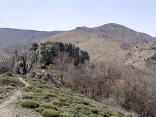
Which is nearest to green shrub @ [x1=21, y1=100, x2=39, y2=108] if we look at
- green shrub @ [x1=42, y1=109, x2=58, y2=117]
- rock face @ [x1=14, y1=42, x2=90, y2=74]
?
green shrub @ [x1=42, y1=109, x2=58, y2=117]

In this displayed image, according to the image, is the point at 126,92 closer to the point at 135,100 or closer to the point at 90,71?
the point at 135,100

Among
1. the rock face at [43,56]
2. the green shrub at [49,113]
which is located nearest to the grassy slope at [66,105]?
the green shrub at [49,113]

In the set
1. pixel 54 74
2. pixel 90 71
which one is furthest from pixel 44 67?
pixel 90 71

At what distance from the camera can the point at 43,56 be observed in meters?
104

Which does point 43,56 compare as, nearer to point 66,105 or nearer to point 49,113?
point 66,105

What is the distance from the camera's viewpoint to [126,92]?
230 feet

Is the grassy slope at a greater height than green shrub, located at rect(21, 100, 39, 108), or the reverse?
green shrub, located at rect(21, 100, 39, 108)

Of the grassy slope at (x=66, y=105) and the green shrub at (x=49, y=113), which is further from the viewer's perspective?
the grassy slope at (x=66, y=105)

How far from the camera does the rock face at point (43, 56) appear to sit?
84.9 m

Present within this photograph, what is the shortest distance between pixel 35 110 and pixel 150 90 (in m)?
51.0

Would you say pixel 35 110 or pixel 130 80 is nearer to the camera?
pixel 35 110

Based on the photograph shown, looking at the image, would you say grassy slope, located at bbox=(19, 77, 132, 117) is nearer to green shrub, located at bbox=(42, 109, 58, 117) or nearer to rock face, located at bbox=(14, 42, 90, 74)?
green shrub, located at bbox=(42, 109, 58, 117)

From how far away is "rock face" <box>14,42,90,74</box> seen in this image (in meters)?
84.9

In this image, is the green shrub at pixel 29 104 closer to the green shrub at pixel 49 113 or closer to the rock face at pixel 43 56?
the green shrub at pixel 49 113
